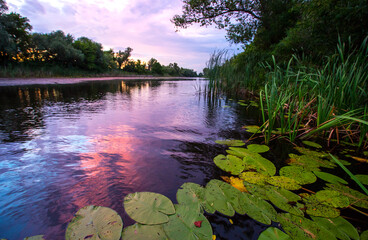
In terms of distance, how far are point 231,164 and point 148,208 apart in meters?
0.91

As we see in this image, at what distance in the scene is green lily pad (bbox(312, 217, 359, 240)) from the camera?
83 centimetres

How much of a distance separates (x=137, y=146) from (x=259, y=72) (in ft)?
23.0

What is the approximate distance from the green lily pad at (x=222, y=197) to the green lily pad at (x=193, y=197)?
0.03 meters

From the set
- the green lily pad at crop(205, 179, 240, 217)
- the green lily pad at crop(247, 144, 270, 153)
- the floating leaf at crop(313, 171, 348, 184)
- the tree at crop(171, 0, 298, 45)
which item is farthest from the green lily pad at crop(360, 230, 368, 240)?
the tree at crop(171, 0, 298, 45)

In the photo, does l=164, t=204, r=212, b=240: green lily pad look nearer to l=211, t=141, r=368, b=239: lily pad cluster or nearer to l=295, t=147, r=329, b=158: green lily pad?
l=211, t=141, r=368, b=239: lily pad cluster

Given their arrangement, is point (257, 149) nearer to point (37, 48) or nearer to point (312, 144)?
point (312, 144)

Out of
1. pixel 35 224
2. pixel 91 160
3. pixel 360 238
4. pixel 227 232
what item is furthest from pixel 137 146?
pixel 360 238

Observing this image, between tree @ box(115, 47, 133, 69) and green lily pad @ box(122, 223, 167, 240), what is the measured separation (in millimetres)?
61938

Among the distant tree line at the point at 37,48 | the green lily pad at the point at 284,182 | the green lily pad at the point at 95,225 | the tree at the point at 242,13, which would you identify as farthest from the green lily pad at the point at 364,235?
the distant tree line at the point at 37,48

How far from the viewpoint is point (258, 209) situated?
3.28 ft

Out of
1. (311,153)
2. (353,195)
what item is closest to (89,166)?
(353,195)

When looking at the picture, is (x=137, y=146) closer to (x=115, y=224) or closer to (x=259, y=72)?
(x=115, y=224)

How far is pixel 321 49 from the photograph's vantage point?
13.0 ft

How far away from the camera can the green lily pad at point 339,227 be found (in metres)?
0.83
